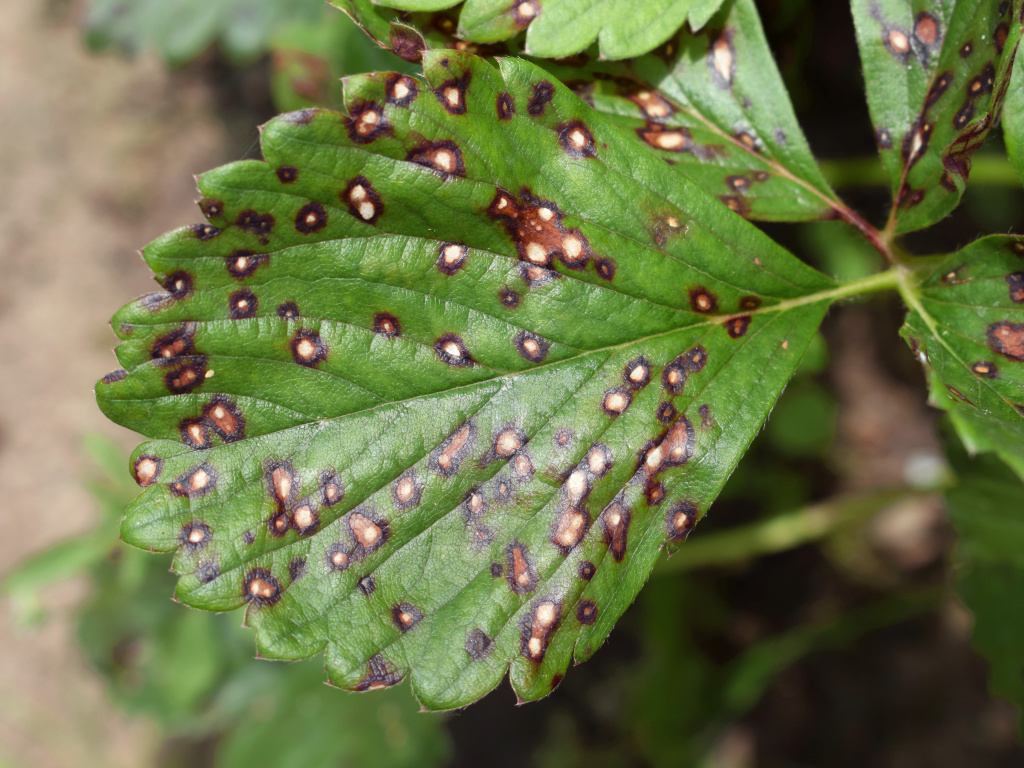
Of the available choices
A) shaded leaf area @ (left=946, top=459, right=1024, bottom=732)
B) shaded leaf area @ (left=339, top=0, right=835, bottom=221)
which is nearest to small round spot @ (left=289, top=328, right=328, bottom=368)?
shaded leaf area @ (left=339, top=0, right=835, bottom=221)

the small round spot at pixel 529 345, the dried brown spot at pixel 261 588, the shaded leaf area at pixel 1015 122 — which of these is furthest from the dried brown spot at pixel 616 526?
the shaded leaf area at pixel 1015 122

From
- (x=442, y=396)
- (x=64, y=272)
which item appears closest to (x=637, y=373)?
(x=442, y=396)

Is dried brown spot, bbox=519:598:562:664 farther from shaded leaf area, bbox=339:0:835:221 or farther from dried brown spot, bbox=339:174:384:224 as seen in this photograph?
shaded leaf area, bbox=339:0:835:221

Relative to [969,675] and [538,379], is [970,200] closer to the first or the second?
[969,675]

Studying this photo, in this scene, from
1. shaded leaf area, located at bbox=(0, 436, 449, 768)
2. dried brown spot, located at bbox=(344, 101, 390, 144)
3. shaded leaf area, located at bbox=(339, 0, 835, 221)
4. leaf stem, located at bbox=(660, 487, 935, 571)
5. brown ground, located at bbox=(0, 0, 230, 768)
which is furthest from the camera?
brown ground, located at bbox=(0, 0, 230, 768)

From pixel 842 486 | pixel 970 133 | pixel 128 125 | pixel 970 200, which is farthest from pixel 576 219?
pixel 128 125

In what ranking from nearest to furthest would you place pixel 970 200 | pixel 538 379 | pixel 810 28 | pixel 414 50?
pixel 414 50, pixel 538 379, pixel 810 28, pixel 970 200

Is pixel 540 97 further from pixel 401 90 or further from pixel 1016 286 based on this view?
pixel 1016 286

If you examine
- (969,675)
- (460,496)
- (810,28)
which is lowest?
(969,675)
